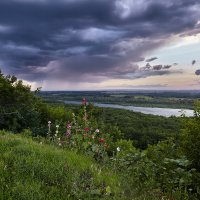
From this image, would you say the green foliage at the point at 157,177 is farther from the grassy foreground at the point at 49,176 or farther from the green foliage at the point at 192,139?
the green foliage at the point at 192,139

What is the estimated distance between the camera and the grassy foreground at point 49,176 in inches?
240

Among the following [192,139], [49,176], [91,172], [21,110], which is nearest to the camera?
[49,176]

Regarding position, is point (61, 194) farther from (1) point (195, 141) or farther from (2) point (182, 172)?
(1) point (195, 141)

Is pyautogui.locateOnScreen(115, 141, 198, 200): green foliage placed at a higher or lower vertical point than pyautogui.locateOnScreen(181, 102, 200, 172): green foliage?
lower

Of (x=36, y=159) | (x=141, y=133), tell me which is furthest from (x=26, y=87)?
(x=141, y=133)

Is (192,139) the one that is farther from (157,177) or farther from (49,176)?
(49,176)

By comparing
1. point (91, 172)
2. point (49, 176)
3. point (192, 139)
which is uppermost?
point (192, 139)

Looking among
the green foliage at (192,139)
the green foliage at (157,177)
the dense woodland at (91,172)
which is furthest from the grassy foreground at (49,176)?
the green foliage at (192,139)

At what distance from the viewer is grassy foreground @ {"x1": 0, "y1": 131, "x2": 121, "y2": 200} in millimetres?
6094

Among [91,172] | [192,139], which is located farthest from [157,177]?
[192,139]

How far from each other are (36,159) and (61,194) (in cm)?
160

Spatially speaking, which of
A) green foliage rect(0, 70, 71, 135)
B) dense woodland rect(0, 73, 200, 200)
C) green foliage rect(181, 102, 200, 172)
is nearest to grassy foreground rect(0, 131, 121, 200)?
dense woodland rect(0, 73, 200, 200)

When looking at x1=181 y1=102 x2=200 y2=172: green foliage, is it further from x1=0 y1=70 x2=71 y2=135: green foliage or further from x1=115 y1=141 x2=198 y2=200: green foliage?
x1=0 y1=70 x2=71 y2=135: green foliage

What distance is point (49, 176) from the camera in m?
6.82
